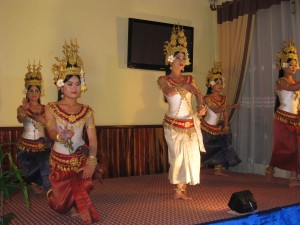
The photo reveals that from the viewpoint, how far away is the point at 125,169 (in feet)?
17.0

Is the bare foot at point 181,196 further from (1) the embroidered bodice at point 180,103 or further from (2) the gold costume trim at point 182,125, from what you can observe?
(1) the embroidered bodice at point 180,103

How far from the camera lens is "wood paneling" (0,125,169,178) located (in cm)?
505

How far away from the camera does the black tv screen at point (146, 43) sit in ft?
17.3

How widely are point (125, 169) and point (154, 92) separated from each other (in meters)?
1.25

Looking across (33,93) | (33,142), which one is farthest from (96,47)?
(33,142)

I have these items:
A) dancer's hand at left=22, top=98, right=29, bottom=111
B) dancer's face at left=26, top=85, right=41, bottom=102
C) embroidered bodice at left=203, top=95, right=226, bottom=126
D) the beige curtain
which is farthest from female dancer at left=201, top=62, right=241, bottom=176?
dancer's hand at left=22, top=98, right=29, bottom=111

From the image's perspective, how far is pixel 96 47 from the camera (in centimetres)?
510

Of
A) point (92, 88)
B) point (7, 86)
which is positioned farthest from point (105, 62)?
point (7, 86)

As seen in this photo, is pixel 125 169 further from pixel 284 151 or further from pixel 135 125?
pixel 284 151

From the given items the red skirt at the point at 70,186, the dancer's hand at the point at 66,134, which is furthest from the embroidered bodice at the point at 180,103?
the dancer's hand at the point at 66,134

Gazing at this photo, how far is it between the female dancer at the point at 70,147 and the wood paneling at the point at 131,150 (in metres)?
1.98

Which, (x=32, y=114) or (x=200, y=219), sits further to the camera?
(x=32, y=114)

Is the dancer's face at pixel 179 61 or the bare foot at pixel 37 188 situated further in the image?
the bare foot at pixel 37 188

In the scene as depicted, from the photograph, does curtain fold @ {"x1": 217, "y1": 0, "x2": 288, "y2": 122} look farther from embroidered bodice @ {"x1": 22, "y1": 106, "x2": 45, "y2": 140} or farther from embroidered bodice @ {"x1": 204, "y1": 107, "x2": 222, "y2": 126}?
embroidered bodice @ {"x1": 22, "y1": 106, "x2": 45, "y2": 140}
